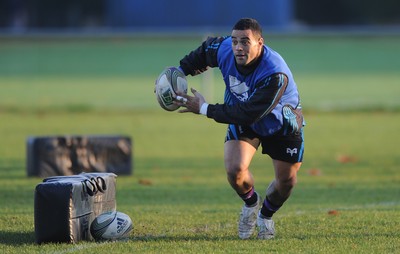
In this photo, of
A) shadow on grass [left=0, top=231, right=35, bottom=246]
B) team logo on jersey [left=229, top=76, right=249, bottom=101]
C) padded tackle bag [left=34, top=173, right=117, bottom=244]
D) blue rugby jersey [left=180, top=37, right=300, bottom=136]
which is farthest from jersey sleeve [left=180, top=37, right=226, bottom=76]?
shadow on grass [left=0, top=231, right=35, bottom=246]

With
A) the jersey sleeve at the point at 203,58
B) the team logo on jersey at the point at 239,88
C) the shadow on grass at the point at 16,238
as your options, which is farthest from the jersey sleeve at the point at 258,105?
the shadow on grass at the point at 16,238

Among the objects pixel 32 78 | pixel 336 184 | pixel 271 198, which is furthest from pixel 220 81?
pixel 271 198

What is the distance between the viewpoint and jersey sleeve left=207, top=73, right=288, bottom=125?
26.9ft

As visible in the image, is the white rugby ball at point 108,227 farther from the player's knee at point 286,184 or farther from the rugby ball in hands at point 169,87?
the player's knee at point 286,184

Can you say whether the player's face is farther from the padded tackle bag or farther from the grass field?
the padded tackle bag

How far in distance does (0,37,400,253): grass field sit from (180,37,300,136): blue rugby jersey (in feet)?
3.42

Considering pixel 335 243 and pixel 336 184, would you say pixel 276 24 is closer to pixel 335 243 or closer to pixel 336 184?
pixel 336 184

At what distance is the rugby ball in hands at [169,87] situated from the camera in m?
8.72

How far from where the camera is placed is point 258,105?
8.18 meters

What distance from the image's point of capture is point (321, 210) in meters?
10.4

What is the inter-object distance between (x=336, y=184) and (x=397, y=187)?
0.79 m

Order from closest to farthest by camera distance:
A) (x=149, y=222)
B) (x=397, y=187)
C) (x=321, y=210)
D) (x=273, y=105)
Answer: (x=273, y=105), (x=149, y=222), (x=321, y=210), (x=397, y=187)

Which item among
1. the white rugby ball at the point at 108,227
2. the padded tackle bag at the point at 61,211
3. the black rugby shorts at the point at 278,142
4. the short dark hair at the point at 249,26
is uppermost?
the short dark hair at the point at 249,26

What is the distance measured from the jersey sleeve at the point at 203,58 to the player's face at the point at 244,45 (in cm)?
55
